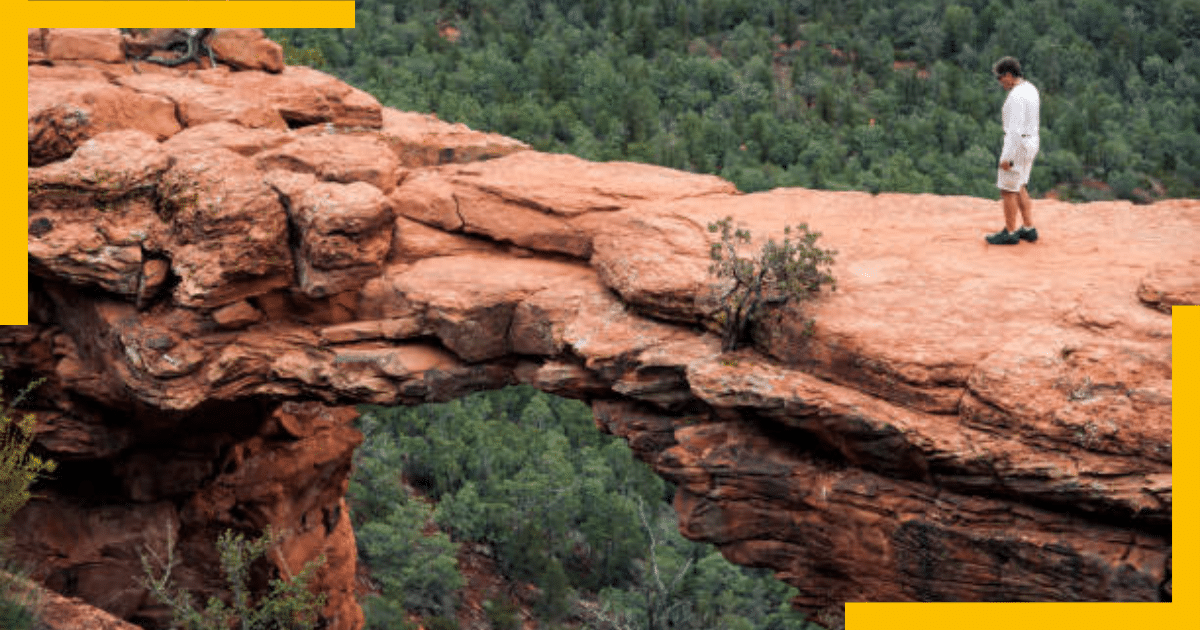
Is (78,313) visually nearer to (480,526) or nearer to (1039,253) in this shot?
(1039,253)

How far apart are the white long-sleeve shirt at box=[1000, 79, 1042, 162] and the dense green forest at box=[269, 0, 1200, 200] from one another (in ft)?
80.7

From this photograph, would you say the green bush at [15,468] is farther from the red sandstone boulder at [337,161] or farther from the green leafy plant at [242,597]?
the red sandstone boulder at [337,161]

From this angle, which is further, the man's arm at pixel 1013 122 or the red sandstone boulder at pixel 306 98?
the red sandstone boulder at pixel 306 98

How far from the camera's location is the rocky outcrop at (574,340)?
35.9 ft

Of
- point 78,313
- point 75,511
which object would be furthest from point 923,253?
point 75,511

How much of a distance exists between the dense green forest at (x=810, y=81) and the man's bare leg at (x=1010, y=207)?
79.4ft

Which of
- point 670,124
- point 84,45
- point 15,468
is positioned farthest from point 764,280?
point 670,124

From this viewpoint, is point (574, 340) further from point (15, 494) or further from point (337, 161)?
point (15, 494)

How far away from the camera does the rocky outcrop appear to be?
11.0 m

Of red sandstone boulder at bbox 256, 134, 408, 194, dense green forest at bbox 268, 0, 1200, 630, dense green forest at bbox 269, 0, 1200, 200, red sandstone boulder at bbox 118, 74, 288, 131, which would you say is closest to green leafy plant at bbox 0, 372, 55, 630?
red sandstone boulder at bbox 118, 74, 288, 131

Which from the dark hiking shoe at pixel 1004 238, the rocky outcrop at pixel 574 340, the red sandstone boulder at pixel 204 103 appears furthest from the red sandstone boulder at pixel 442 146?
the dark hiking shoe at pixel 1004 238

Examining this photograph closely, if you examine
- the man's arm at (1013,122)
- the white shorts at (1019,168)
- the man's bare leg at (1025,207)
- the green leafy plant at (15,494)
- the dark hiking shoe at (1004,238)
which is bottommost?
the green leafy plant at (15,494)

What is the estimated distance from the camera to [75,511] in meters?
17.8

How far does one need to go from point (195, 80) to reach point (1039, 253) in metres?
10.1
